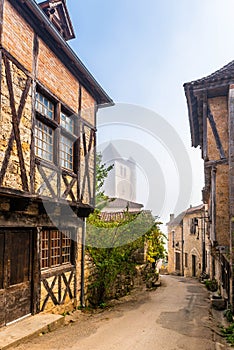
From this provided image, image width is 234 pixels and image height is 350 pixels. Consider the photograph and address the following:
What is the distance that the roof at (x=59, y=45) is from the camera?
677 cm

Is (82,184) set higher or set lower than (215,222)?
higher

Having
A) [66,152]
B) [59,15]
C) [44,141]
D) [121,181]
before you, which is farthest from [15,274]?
[121,181]

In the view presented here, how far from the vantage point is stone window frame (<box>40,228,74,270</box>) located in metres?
8.45

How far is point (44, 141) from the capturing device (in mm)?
7945

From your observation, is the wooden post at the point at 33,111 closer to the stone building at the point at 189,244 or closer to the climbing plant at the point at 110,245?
the climbing plant at the point at 110,245

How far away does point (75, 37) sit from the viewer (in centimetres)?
998

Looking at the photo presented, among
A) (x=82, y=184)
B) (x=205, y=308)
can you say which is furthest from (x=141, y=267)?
(x=82, y=184)

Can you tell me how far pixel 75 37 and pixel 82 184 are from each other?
4508 mm

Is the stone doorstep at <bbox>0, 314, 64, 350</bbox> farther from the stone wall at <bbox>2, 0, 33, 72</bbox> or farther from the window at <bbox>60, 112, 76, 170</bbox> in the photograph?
the stone wall at <bbox>2, 0, 33, 72</bbox>

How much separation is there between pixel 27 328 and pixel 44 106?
4977 millimetres

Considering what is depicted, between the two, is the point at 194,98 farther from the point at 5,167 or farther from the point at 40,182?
the point at 5,167

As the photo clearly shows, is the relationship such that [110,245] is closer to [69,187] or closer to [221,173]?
[69,187]

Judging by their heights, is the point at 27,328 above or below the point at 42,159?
below

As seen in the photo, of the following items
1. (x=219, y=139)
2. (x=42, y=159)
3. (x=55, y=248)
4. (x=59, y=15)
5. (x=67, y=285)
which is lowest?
(x=67, y=285)
